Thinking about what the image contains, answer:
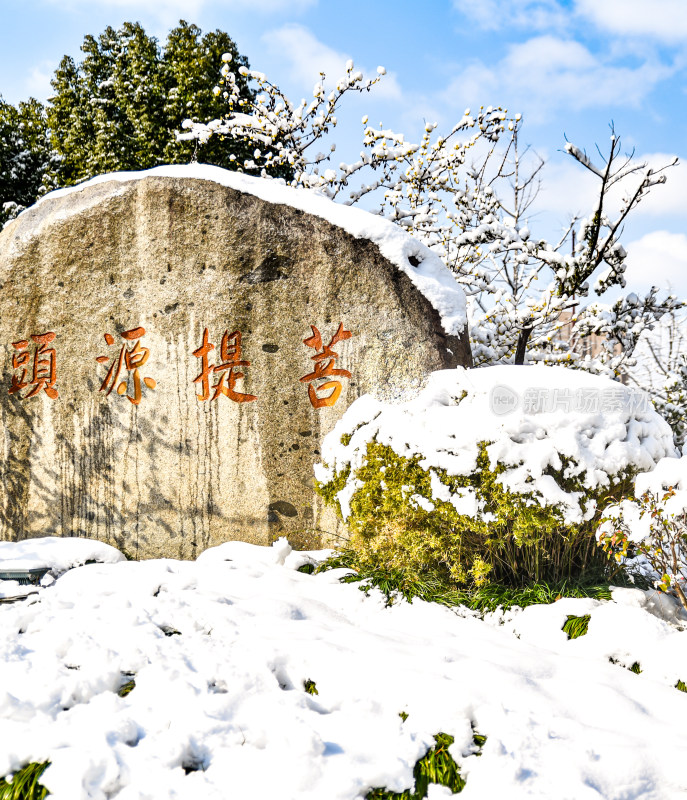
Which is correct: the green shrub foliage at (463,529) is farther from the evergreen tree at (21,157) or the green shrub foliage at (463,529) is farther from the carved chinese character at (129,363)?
the evergreen tree at (21,157)

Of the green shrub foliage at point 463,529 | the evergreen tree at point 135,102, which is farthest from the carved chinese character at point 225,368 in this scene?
the evergreen tree at point 135,102

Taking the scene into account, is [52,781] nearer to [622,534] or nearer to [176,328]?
[622,534]

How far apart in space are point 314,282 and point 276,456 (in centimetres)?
130

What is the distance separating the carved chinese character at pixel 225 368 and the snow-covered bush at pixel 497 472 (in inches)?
49.1

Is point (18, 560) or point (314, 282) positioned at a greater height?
point (314, 282)

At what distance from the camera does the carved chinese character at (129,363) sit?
5086 millimetres

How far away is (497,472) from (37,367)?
3.92 metres

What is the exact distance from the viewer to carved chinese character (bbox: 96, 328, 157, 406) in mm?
5086

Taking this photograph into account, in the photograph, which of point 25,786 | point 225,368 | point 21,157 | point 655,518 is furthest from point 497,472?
point 21,157

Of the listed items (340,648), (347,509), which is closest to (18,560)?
(347,509)

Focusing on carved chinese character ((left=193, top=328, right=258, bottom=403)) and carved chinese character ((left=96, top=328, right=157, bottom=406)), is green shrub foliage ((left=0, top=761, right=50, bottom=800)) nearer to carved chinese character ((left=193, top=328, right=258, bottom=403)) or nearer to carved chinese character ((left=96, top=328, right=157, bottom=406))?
carved chinese character ((left=193, top=328, right=258, bottom=403))

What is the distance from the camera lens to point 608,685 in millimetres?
2732

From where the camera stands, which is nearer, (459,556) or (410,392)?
(459,556)

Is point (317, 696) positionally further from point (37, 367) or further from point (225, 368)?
point (37, 367)
